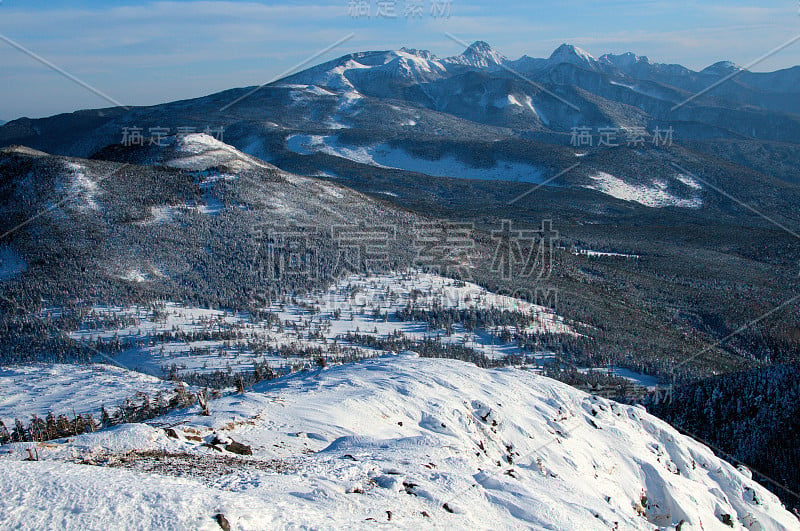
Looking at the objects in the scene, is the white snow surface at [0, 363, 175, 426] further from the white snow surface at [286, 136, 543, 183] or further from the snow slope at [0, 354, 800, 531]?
the white snow surface at [286, 136, 543, 183]

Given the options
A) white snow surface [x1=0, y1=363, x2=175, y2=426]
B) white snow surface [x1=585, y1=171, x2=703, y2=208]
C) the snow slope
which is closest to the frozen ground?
white snow surface [x1=0, y1=363, x2=175, y2=426]

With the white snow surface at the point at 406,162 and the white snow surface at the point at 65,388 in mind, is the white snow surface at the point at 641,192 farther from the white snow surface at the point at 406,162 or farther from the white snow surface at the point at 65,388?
the white snow surface at the point at 65,388

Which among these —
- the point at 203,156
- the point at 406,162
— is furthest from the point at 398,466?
the point at 406,162

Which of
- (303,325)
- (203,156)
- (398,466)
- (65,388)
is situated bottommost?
(303,325)

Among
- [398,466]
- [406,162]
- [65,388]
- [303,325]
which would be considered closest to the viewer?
[398,466]

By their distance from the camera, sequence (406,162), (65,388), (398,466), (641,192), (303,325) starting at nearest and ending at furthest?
(398,466)
(65,388)
(303,325)
(641,192)
(406,162)

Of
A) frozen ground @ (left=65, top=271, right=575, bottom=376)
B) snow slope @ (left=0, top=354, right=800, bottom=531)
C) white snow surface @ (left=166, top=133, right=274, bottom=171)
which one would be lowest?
frozen ground @ (left=65, top=271, right=575, bottom=376)

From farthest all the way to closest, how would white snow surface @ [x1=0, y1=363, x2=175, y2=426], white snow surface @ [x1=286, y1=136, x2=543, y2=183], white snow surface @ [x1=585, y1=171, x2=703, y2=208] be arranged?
white snow surface @ [x1=286, y1=136, x2=543, y2=183] < white snow surface @ [x1=585, y1=171, x2=703, y2=208] < white snow surface @ [x1=0, y1=363, x2=175, y2=426]

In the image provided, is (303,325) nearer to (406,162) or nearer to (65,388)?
(65,388)

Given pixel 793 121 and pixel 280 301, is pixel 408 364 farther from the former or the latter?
pixel 793 121
